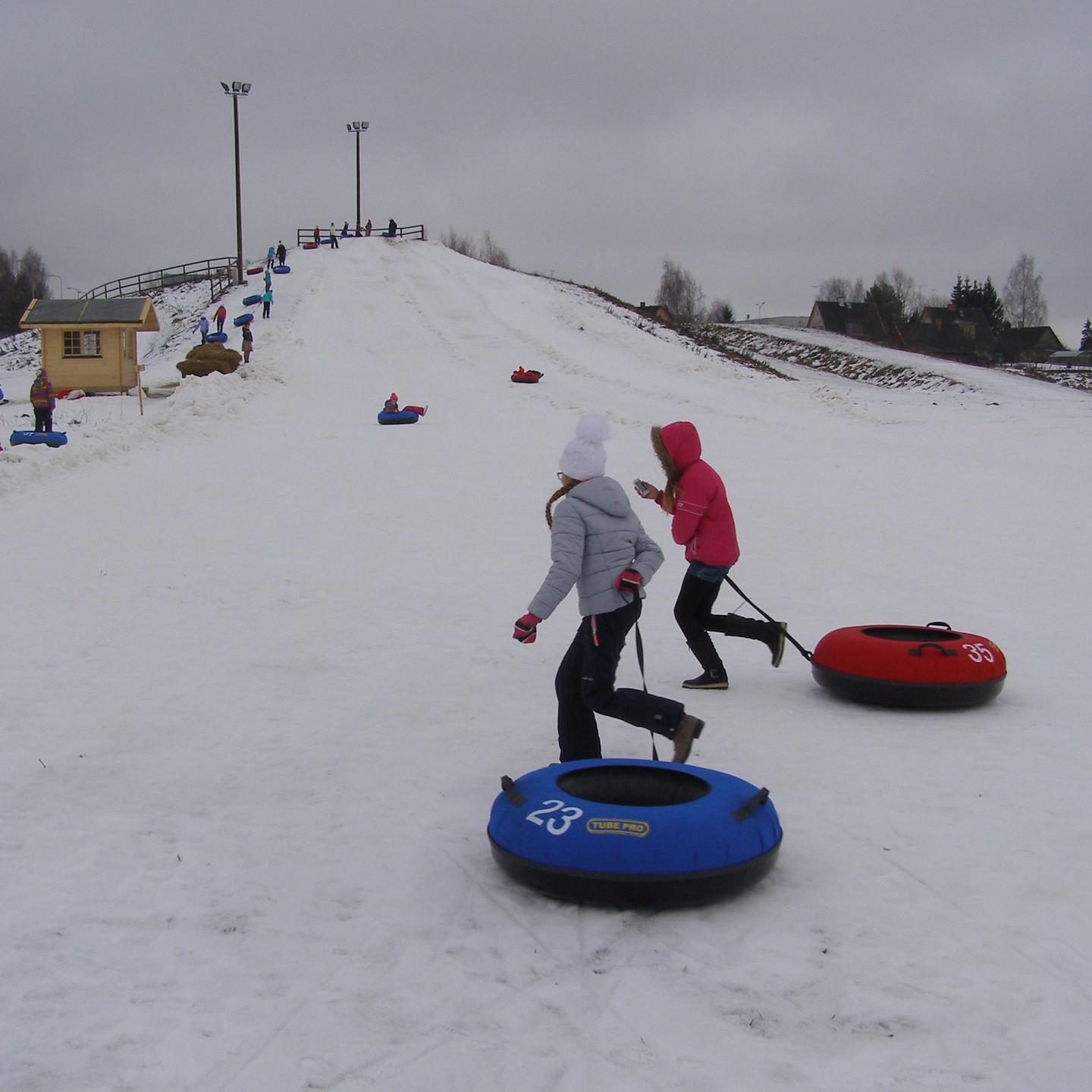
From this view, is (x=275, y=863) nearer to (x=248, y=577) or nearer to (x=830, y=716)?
(x=830, y=716)

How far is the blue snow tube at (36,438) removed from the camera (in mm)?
17516

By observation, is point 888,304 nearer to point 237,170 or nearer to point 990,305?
point 990,305

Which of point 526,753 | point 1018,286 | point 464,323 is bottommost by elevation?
point 526,753

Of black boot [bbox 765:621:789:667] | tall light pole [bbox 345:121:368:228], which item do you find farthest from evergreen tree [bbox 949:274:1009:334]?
black boot [bbox 765:621:789:667]

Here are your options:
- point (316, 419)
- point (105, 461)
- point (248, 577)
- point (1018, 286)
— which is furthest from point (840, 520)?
point (1018, 286)

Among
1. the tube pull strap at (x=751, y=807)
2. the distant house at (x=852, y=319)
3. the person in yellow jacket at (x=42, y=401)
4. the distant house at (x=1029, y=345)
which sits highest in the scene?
the distant house at (x=852, y=319)

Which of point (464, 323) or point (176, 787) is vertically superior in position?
point (464, 323)

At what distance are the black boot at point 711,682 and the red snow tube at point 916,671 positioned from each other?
2.10 ft

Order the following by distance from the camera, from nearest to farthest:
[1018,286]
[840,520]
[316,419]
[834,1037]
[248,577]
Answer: [834,1037] → [248,577] → [840,520] → [316,419] → [1018,286]

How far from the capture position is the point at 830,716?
6.12m

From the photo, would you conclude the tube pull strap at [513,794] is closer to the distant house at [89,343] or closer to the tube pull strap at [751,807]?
the tube pull strap at [751,807]

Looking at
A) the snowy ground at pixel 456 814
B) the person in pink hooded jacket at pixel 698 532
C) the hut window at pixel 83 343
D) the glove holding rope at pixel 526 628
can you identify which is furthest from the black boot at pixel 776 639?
the hut window at pixel 83 343

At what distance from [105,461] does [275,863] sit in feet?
41.7

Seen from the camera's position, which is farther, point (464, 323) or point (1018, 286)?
point (1018, 286)
